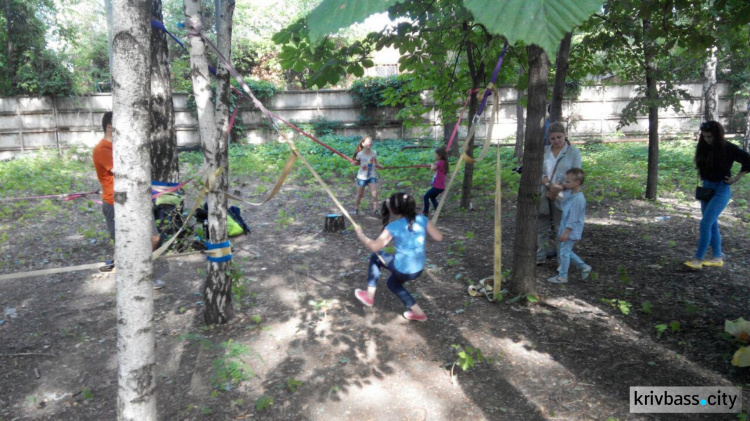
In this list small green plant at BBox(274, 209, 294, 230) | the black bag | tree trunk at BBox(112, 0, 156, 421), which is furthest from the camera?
small green plant at BBox(274, 209, 294, 230)

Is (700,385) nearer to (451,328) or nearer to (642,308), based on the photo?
(642,308)

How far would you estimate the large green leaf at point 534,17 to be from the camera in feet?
4.33

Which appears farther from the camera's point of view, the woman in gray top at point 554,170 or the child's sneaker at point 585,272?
the woman in gray top at point 554,170

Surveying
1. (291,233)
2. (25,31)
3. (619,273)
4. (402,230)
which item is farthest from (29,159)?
(619,273)

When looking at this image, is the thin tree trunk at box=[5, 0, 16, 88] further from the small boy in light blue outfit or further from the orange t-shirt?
the small boy in light blue outfit

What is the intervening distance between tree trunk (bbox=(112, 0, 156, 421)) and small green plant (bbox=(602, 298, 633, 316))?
3.87 metres

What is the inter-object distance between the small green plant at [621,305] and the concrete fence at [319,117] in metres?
11.9

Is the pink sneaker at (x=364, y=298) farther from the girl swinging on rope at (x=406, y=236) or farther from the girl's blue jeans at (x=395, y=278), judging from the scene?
the girl swinging on rope at (x=406, y=236)

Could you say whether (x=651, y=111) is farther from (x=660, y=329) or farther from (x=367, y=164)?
(x=660, y=329)

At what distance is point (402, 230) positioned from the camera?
13.0ft

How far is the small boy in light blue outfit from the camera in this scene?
4711 mm

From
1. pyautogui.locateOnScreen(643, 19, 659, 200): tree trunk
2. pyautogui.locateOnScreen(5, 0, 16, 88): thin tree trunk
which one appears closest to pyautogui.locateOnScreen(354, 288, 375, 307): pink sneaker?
pyautogui.locateOnScreen(643, 19, 659, 200): tree trunk

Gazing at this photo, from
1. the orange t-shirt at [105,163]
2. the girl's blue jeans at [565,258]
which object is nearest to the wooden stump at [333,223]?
the orange t-shirt at [105,163]

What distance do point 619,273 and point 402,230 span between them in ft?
9.22
